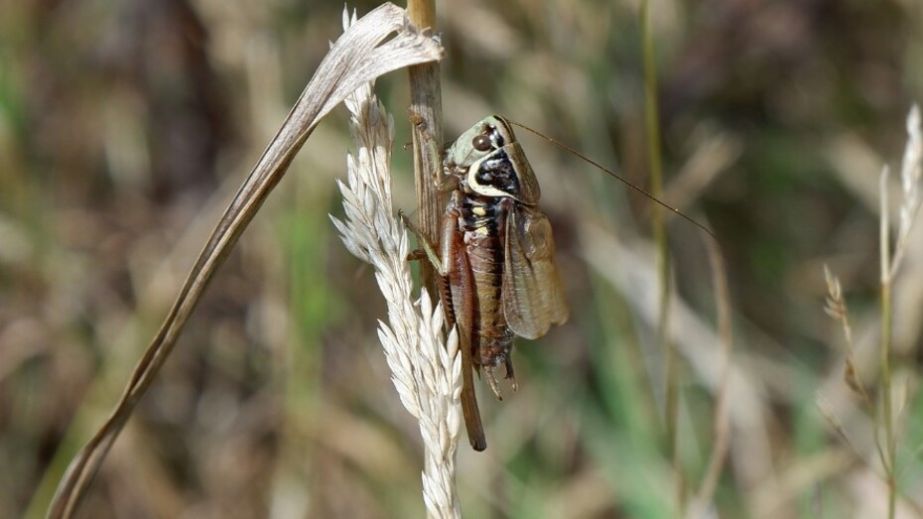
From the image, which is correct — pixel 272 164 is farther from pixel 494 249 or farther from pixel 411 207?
pixel 411 207

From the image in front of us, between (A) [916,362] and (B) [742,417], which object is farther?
(A) [916,362]

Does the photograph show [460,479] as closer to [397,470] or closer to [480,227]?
[397,470]

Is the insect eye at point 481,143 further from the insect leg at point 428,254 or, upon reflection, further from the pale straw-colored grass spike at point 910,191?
the pale straw-colored grass spike at point 910,191

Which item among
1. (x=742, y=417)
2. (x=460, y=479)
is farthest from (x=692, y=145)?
(x=460, y=479)

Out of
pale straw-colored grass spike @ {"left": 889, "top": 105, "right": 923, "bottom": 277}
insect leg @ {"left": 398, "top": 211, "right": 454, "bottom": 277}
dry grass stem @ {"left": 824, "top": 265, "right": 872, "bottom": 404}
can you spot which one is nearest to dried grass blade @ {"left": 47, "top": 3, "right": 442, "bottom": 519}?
insect leg @ {"left": 398, "top": 211, "right": 454, "bottom": 277}

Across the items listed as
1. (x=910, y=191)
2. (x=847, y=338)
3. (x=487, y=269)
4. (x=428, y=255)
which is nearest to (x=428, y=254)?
(x=428, y=255)

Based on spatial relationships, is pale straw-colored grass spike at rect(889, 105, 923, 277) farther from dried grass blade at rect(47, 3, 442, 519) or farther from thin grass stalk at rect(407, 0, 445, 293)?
dried grass blade at rect(47, 3, 442, 519)

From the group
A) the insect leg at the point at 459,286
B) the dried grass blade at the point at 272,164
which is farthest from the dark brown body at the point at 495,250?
the dried grass blade at the point at 272,164
